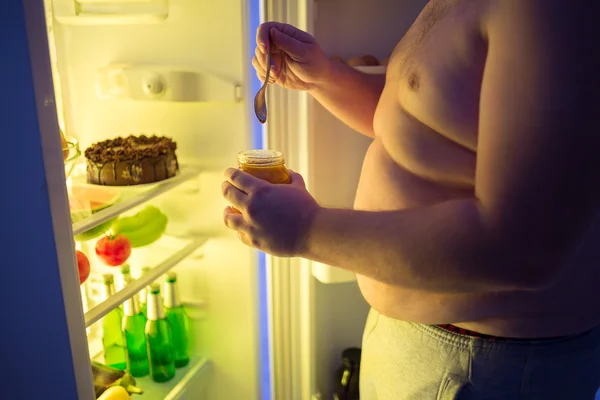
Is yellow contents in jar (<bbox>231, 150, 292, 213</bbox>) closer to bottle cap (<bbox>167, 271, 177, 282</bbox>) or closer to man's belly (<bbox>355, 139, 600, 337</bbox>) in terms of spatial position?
man's belly (<bbox>355, 139, 600, 337</bbox>)

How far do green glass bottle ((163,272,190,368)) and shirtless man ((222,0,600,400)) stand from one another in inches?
25.0

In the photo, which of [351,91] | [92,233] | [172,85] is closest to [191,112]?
[172,85]

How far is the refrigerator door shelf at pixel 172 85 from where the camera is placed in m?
1.18

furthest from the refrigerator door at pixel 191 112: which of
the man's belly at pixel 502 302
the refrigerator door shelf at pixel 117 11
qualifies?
the man's belly at pixel 502 302

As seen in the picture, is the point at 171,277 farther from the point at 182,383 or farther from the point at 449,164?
the point at 449,164

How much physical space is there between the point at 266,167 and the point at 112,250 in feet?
2.06

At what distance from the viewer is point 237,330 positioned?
1375 mm

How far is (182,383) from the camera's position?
1.32 metres

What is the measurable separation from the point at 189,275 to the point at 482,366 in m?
0.88

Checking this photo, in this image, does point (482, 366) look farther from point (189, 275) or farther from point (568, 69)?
point (189, 275)

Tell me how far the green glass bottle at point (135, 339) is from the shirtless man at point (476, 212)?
0.64 metres

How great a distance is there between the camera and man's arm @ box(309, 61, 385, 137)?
941 millimetres

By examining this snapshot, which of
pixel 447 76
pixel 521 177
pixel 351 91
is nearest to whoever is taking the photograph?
pixel 521 177

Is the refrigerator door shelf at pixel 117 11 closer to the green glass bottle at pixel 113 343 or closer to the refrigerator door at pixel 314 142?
the refrigerator door at pixel 314 142
